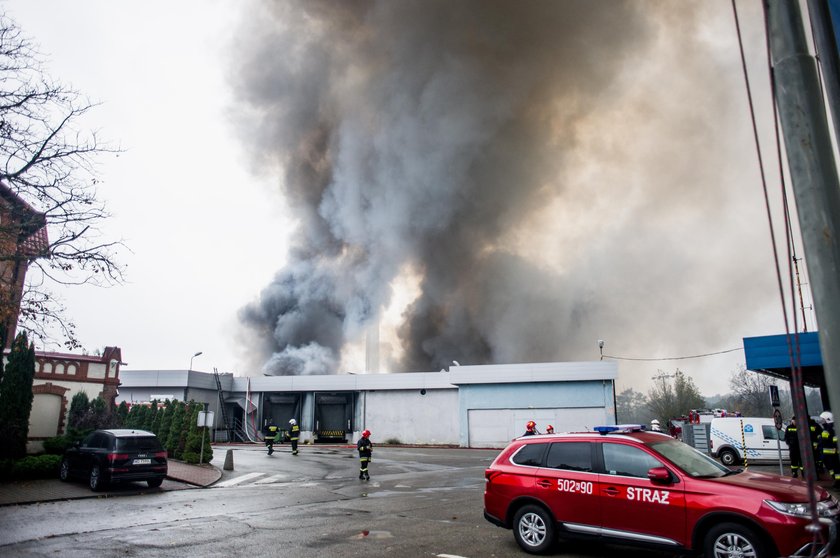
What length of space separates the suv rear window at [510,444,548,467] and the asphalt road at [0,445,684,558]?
115 cm

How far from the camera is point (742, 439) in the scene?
22.0 meters

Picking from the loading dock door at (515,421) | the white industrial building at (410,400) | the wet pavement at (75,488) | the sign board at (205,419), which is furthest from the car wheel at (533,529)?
the loading dock door at (515,421)

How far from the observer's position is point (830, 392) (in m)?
2.24

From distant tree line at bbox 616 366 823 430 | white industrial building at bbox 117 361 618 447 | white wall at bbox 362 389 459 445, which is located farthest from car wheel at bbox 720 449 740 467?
distant tree line at bbox 616 366 823 430

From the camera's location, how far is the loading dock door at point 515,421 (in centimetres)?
3559

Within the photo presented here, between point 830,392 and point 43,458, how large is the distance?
19730mm

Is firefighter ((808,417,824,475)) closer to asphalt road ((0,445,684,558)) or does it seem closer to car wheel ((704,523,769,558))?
asphalt road ((0,445,684,558))

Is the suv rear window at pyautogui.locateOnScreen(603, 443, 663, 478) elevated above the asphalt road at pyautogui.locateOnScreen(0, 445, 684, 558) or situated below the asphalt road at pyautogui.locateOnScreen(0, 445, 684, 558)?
above

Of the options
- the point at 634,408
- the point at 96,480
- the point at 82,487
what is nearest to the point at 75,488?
the point at 82,487

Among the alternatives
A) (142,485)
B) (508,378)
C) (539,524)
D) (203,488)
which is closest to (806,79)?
(539,524)

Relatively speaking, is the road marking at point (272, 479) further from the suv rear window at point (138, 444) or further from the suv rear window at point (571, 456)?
the suv rear window at point (571, 456)

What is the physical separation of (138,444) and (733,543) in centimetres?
1425

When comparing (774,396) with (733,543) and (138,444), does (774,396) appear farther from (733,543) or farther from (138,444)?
(138,444)

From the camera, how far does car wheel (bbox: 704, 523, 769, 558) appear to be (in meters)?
5.78
